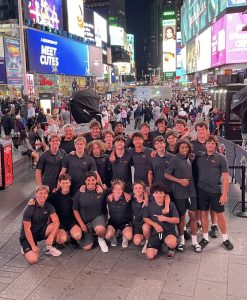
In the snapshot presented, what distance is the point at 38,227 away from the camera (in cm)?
646

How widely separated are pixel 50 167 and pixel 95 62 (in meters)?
59.9

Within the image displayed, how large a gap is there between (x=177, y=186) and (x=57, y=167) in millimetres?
2477

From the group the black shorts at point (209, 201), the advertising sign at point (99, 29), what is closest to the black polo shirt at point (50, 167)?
the black shorts at point (209, 201)

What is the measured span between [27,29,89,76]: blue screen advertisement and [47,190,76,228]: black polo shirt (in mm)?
31693

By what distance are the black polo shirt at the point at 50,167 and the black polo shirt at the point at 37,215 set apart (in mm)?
1290

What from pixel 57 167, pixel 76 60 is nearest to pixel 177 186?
pixel 57 167

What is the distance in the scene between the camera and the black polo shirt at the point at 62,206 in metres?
6.86

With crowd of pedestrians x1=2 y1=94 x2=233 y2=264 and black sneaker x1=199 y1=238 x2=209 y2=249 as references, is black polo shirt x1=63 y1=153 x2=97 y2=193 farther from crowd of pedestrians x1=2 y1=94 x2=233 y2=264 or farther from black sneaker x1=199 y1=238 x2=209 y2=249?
black sneaker x1=199 y1=238 x2=209 y2=249

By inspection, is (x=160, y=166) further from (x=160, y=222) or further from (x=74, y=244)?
(x=74, y=244)

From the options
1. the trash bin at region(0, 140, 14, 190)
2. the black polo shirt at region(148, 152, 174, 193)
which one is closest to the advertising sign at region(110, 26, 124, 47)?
Answer: the trash bin at region(0, 140, 14, 190)

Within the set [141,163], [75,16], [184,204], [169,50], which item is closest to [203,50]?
[75,16]

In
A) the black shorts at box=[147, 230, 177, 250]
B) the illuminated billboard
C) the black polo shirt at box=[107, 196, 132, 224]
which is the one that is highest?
the illuminated billboard

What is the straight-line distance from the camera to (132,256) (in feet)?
21.1

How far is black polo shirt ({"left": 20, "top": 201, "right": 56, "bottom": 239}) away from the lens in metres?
6.32
